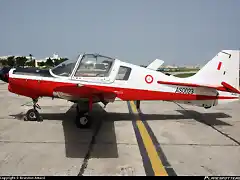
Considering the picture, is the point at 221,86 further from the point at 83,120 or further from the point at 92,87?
the point at 83,120

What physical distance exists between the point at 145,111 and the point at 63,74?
4053 mm

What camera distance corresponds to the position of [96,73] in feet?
23.9

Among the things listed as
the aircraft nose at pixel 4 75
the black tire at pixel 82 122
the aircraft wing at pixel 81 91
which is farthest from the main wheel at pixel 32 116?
the aircraft wing at pixel 81 91

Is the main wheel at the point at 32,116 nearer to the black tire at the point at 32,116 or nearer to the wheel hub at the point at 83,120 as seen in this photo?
the black tire at the point at 32,116

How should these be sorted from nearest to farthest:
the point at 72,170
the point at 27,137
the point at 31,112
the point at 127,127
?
the point at 72,170, the point at 27,137, the point at 127,127, the point at 31,112

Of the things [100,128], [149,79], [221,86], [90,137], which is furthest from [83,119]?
[221,86]

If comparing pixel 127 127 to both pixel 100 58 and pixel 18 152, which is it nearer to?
pixel 100 58

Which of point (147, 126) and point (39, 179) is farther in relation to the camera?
point (147, 126)

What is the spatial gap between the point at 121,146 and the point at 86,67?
2.87 m

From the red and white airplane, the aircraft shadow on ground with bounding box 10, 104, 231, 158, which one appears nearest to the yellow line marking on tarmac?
the aircraft shadow on ground with bounding box 10, 104, 231, 158

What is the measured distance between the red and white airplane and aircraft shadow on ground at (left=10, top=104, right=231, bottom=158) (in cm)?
53

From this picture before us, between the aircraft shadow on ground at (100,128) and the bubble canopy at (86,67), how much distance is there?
61.9 inches

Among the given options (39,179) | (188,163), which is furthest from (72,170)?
(188,163)

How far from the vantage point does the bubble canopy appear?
715cm
